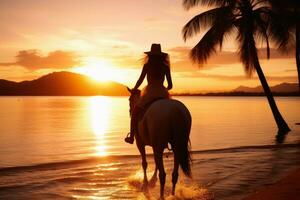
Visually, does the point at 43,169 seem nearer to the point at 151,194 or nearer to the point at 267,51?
the point at 151,194

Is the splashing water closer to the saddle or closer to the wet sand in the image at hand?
the wet sand

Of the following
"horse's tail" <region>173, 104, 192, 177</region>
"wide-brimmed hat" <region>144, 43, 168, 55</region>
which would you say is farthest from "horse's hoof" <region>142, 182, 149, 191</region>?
"wide-brimmed hat" <region>144, 43, 168, 55</region>

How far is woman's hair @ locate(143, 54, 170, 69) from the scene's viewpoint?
8.08 meters

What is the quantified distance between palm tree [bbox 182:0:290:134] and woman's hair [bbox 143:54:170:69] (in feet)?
47.4

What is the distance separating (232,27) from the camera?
22.6 meters

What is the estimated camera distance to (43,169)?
38.0 feet

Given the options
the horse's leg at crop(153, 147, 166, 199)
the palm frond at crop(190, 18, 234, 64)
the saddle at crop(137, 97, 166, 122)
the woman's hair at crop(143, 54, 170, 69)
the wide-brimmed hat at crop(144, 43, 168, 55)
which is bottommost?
the horse's leg at crop(153, 147, 166, 199)

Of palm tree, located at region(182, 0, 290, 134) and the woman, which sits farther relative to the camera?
palm tree, located at region(182, 0, 290, 134)

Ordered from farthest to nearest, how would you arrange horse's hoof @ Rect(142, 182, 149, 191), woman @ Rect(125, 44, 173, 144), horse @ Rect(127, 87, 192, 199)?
horse's hoof @ Rect(142, 182, 149, 191)
woman @ Rect(125, 44, 173, 144)
horse @ Rect(127, 87, 192, 199)

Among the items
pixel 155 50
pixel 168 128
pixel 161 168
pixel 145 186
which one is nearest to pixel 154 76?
pixel 155 50

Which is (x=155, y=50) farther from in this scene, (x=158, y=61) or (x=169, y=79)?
(x=169, y=79)

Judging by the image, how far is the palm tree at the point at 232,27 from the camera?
2189 cm

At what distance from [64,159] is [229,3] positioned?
1401cm

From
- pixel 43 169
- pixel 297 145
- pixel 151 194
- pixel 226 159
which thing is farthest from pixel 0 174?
pixel 297 145
